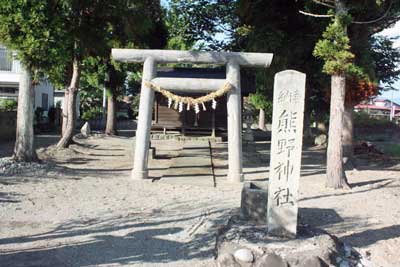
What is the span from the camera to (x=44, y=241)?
6285mm

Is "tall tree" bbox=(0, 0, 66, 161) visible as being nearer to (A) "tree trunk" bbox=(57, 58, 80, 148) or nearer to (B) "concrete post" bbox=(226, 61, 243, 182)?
(B) "concrete post" bbox=(226, 61, 243, 182)

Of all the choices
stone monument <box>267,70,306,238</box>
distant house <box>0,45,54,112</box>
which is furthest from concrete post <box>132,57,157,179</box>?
distant house <box>0,45,54,112</box>

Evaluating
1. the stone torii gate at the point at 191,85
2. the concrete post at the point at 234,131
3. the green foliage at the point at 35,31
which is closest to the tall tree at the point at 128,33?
the stone torii gate at the point at 191,85

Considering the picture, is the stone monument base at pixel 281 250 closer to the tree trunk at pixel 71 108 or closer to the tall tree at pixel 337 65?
the tall tree at pixel 337 65

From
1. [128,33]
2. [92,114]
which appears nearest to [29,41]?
[128,33]

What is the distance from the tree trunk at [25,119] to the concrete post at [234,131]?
505 cm

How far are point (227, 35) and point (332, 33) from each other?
11213mm

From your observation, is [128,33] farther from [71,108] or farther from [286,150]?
[286,150]

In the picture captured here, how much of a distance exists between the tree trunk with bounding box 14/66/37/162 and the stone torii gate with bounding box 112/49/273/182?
2316mm

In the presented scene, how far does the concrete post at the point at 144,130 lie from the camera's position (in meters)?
11.7

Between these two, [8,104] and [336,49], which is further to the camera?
[8,104]

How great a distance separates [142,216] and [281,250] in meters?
2.91

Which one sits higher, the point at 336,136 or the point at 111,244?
the point at 336,136

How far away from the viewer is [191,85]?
12.3 meters
